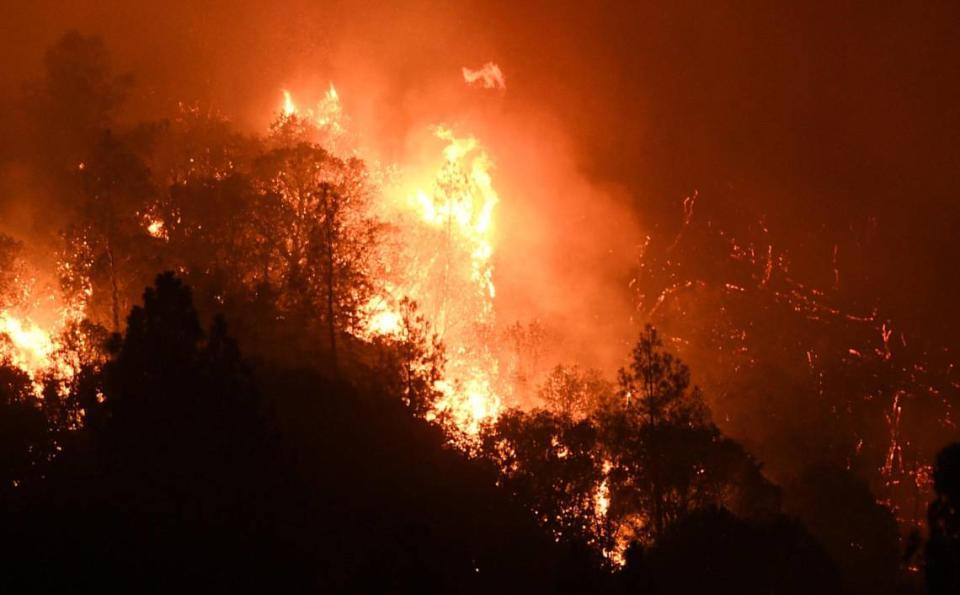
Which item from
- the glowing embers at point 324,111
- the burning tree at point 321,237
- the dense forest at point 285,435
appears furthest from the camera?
the glowing embers at point 324,111

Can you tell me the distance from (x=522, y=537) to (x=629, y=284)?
109 meters

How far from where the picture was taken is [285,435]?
35969mm

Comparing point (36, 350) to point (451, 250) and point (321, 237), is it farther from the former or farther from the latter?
point (451, 250)

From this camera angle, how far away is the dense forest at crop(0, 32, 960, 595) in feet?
81.5

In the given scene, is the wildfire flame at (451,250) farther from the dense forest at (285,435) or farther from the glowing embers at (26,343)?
the glowing embers at (26,343)

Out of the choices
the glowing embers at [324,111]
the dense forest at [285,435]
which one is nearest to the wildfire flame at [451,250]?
the glowing embers at [324,111]

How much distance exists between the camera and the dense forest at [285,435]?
24844mm

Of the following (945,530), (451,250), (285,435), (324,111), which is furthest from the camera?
(324,111)

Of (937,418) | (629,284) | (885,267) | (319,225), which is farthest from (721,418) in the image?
(319,225)

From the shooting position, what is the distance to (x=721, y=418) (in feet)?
442

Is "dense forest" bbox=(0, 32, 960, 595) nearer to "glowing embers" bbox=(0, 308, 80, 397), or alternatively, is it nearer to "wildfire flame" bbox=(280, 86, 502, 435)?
"glowing embers" bbox=(0, 308, 80, 397)

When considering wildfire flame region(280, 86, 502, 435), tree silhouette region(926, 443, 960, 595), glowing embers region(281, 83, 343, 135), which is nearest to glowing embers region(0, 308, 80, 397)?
wildfire flame region(280, 86, 502, 435)

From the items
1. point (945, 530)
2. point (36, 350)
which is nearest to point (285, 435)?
point (36, 350)

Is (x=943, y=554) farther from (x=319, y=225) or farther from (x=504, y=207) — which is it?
(x=504, y=207)
